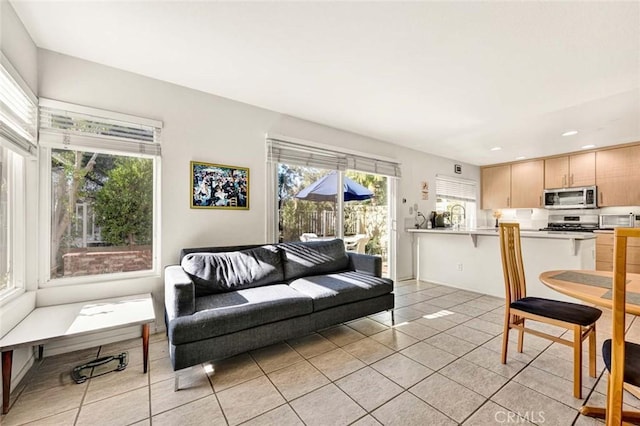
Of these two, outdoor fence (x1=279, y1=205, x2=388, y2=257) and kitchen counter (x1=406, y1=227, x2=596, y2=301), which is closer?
kitchen counter (x1=406, y1=227, x2=596, y2=301)

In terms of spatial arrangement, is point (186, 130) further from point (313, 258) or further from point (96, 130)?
point (313, 258)

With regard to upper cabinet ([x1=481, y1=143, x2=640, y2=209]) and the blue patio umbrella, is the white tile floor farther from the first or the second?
upper cabinet ([x1=481, y1=143, x2=640, y2=209])

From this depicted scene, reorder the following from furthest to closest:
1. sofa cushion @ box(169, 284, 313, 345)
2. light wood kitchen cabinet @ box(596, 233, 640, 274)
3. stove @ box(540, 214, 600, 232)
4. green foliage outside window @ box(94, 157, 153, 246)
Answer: stove @ box(540, 214, 600, 232) < light wood kitchen cabinet @ box(596, 233, 640, 274) < green foliage outside window @ box(94, 157, 153, 246) < sofa cushion @ box(169, 284, 313, 345)

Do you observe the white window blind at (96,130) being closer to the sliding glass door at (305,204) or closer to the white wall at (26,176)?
the white wall at (26,176)

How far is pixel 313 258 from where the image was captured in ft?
10.4

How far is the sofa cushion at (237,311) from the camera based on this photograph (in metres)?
1.87

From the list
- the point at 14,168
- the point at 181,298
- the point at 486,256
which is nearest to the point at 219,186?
the point at 181,298

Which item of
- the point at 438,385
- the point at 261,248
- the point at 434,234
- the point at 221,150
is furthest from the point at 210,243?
the point at 434,234

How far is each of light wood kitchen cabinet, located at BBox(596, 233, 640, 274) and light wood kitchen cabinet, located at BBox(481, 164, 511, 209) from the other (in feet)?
5.51

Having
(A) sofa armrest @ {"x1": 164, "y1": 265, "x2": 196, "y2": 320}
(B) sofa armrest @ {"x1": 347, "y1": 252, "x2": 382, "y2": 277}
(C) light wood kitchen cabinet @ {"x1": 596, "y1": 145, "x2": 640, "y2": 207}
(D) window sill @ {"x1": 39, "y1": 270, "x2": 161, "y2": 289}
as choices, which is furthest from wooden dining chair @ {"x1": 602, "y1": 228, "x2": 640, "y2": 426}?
(C) light wood kitchen cabinet @ {"x1": 596, "y1": 145, "x2": 640, "y2": 207}

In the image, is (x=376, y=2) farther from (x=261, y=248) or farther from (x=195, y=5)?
(x=261, y=248)

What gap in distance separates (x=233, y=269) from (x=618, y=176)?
6.43 m

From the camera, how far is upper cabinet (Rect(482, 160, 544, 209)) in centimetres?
567

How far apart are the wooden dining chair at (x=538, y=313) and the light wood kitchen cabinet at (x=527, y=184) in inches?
172
